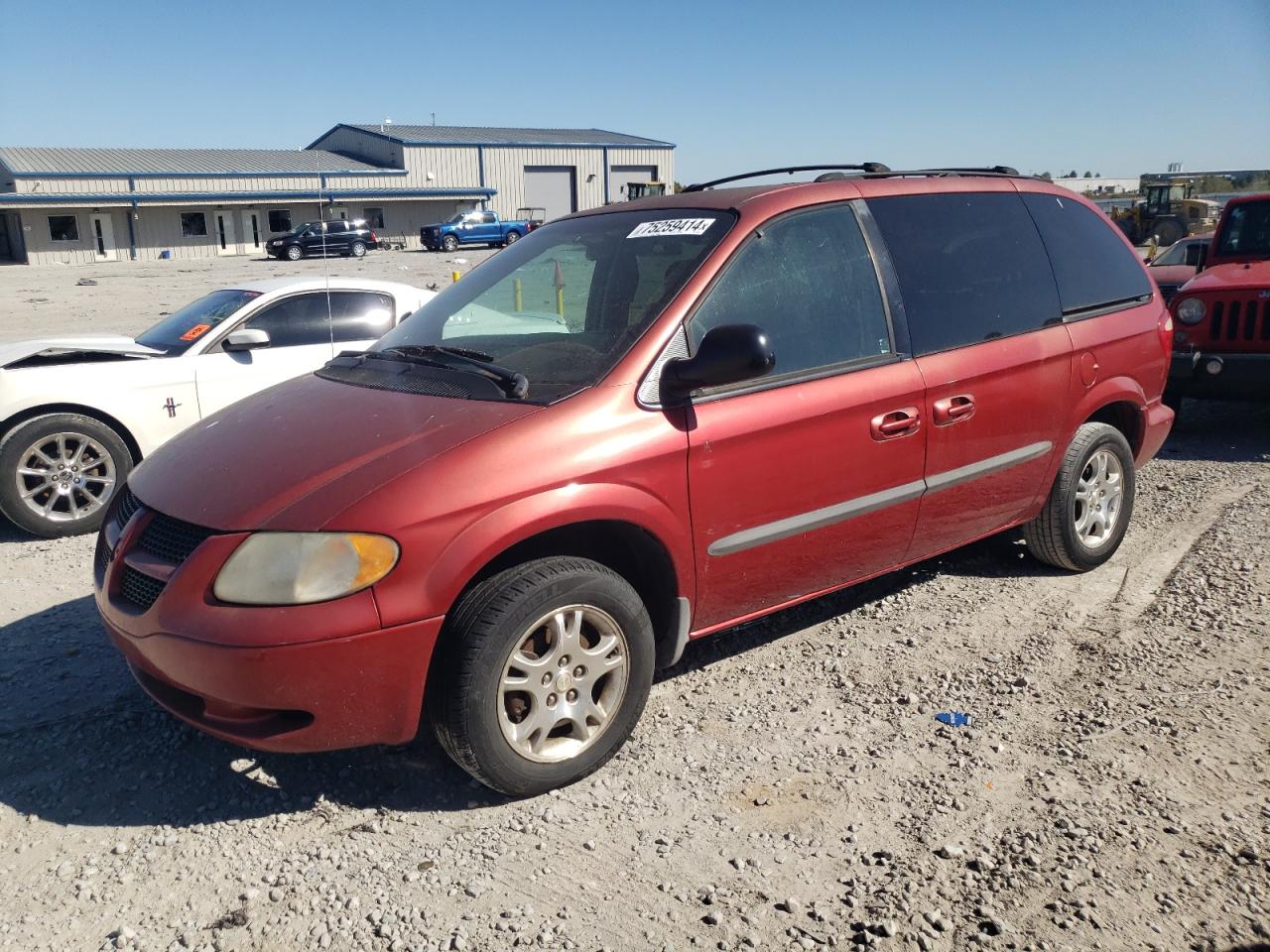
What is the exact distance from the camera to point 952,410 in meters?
4.15

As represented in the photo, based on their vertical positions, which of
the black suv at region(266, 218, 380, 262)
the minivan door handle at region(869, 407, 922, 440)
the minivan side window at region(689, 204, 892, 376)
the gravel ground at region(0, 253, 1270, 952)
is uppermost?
the black suv at region(266, 218, 380, 262)

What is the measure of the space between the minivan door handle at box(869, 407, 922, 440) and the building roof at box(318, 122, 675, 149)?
59871 mm

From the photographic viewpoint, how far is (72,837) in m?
3.12

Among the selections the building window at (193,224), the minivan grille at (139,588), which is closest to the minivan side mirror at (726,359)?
the minivan grille at (139,588)

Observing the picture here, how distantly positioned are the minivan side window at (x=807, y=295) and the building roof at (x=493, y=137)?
59610 mm

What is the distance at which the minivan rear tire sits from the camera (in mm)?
4879

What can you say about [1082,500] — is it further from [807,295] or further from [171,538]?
[171,538]

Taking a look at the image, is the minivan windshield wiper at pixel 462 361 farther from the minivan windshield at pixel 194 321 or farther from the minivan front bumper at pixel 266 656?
the minivan windshield at pixel 194 321

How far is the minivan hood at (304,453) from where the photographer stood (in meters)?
3.02

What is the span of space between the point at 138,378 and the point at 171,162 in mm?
54311

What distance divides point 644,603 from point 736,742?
1.93ft

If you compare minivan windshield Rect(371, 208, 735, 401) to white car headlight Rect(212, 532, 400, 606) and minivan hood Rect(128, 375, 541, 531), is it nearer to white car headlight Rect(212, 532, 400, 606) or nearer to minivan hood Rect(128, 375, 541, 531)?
minivan hood Rect(128, 375, 541, 531)

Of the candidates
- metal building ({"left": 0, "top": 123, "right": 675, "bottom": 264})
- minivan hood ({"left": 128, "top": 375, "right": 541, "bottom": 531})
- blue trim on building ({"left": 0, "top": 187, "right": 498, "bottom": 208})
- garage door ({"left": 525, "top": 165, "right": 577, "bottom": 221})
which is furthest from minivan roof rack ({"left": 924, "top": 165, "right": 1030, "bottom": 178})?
garage door ({"left": 525, "top": 165, "right": 577, "bottom": 221})

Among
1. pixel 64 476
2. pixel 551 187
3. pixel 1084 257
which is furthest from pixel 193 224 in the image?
pixel 1084 257
